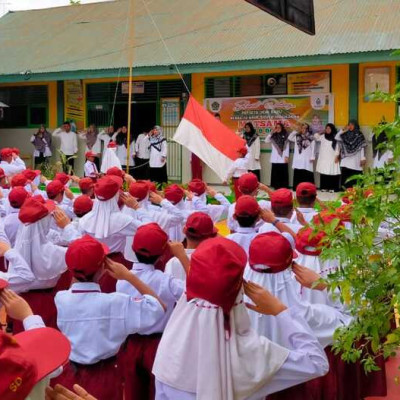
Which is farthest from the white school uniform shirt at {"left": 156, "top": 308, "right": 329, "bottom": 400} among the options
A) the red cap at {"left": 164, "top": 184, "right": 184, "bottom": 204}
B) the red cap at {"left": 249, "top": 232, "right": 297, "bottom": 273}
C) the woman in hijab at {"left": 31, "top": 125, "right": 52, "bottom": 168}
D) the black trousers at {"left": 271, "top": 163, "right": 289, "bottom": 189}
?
the woman in hijab at {"left": 31, "top": 125, "right": 52, "bottom": 168}

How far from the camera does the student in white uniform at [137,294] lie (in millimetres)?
3633

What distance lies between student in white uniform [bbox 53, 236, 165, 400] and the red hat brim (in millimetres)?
1264

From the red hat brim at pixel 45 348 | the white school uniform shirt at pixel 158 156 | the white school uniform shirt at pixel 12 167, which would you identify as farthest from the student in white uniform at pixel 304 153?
the red hat brim at pixel 45 348

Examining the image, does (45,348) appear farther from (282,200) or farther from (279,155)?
(279,155)

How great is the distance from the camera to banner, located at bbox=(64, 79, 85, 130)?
17125 mm

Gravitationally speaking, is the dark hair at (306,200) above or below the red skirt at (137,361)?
above

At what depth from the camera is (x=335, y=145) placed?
1338cm

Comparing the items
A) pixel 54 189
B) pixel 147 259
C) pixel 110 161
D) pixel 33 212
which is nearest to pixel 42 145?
pixel 110 161

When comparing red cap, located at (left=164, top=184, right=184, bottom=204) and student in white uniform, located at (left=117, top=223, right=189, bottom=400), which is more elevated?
red cap, located at (left=164, top=184, right=184, bottom=204)

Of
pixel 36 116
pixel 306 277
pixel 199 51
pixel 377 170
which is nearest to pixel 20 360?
pixel 377 170

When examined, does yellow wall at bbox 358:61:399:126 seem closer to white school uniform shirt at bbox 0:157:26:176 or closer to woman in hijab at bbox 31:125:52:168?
white school uniform shirt at bbox 0:157:26:176

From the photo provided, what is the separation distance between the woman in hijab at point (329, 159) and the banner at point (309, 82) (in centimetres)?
92

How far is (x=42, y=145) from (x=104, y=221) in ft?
38.4

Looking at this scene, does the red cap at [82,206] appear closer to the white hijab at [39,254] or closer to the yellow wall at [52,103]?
the white hijab at [39,254]
